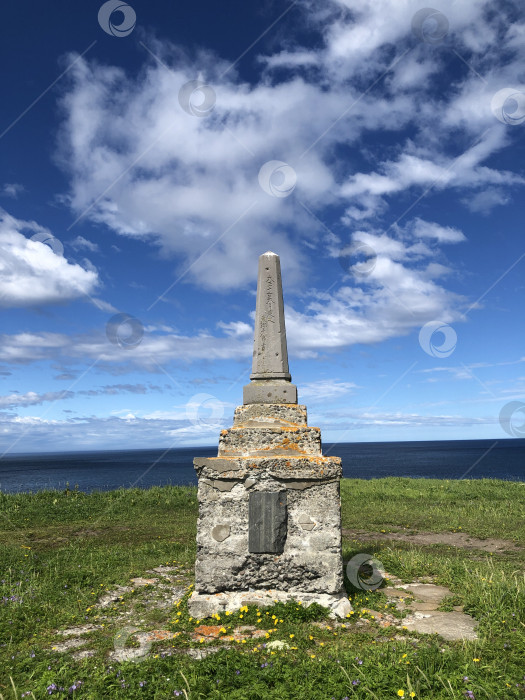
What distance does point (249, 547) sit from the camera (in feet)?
22.0

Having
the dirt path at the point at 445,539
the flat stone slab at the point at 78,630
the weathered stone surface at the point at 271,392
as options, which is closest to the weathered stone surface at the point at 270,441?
the weathered stone surface at the point at 271,392

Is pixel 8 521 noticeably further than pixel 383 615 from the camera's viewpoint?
Yes

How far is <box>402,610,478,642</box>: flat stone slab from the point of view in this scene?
5.61m

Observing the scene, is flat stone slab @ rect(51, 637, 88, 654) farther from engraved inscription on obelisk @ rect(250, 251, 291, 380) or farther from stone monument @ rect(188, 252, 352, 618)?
engraved inscription on obelisk @ rect(250, 251, 291, 380)

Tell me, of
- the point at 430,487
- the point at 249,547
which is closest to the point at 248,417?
the point at 249,547

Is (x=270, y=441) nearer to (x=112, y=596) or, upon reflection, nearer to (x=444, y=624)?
(x=444, y=624)

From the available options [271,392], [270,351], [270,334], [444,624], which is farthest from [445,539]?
[270,334]

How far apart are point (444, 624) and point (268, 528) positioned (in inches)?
103

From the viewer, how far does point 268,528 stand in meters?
6.71

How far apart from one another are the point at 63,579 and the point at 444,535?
389 inches

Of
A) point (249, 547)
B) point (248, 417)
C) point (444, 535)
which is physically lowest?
point (444, 535)

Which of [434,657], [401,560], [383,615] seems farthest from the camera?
[401,560]

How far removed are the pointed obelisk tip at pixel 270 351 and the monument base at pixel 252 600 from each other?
290 centimetres

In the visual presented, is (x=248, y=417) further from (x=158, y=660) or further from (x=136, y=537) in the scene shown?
(x=136, y=537)
